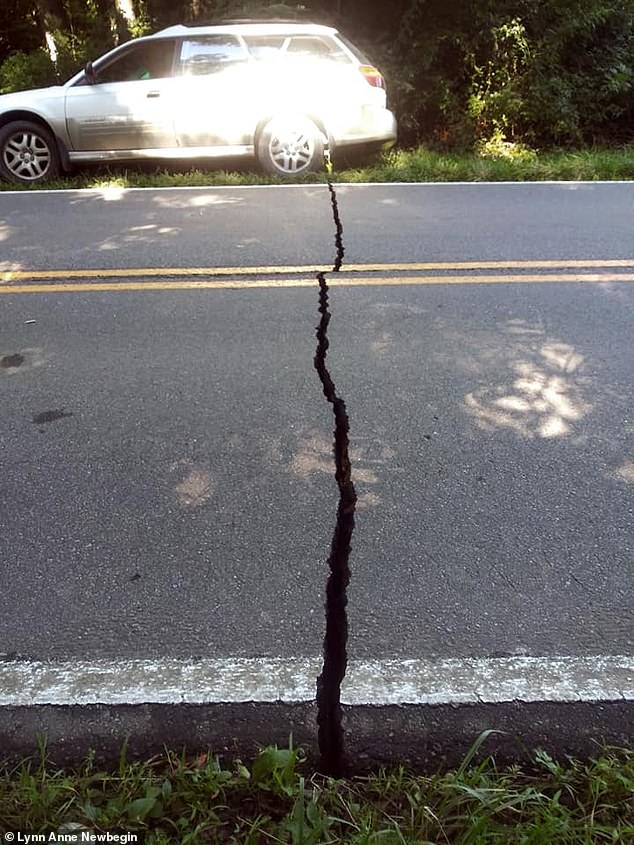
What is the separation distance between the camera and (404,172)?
336 inches

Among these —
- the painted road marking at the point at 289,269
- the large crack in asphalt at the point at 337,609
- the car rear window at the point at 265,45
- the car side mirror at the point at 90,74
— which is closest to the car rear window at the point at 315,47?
the car rear window at the point at 265,45

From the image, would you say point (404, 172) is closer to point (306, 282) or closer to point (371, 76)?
point (371, 76)

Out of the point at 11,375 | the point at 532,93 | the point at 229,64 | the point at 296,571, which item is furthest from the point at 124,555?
the point at 532,93

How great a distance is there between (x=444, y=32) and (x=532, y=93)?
154 centimetres

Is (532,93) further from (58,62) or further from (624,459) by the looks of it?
(624,459)

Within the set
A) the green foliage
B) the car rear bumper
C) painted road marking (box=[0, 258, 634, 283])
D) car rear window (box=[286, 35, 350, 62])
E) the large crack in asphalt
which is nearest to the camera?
the large crack in asphalt

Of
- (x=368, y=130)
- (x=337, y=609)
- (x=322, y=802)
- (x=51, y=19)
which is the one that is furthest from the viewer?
(x=51, y=19)

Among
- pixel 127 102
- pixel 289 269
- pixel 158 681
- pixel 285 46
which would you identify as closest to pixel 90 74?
pixel 127 102

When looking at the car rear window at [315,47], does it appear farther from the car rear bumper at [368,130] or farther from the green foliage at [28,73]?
the green foliage at [28,73]

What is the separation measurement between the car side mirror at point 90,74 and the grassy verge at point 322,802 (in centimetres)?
822

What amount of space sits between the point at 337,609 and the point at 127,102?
7611 mm

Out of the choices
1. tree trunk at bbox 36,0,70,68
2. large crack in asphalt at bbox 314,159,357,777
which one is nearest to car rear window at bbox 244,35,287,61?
tree trunk at bbox 36,0,70,68

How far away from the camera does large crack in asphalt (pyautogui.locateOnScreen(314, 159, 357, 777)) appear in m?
2.04

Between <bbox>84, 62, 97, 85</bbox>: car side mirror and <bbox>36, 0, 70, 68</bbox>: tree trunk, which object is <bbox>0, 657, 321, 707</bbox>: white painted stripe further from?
<bbox>36, 0, 70, 68</bbox>: tree trunk
